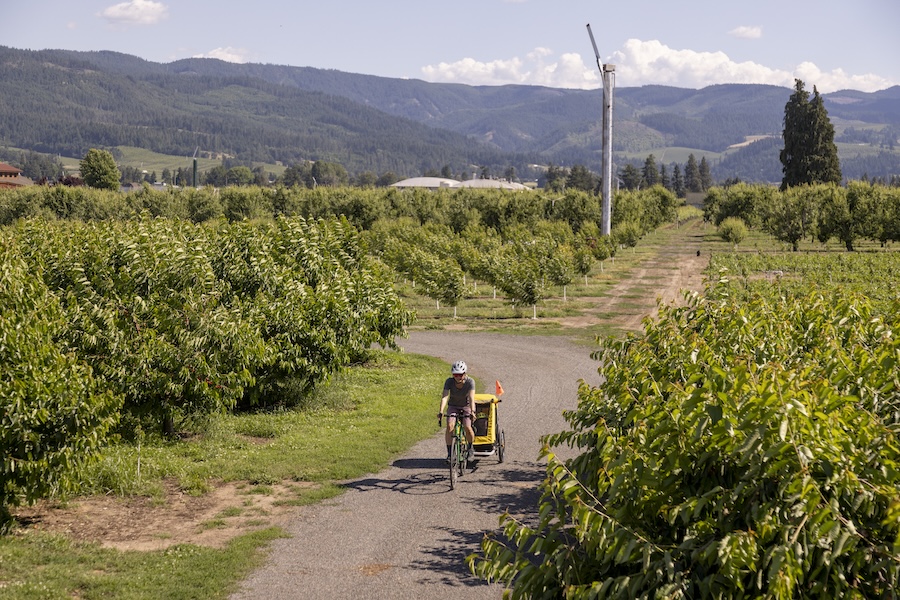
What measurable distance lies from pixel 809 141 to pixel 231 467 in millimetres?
98524

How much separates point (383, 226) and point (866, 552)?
75622 mm

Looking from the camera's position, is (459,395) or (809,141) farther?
(809,141)

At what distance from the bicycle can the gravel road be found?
0.21 meters

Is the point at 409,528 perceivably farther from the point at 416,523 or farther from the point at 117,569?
the point at 117,569

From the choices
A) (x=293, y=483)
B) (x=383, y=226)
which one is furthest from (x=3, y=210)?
(x=293, y=483)

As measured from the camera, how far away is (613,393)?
10.2m

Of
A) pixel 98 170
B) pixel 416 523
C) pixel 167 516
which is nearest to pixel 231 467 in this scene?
pixel 167 516

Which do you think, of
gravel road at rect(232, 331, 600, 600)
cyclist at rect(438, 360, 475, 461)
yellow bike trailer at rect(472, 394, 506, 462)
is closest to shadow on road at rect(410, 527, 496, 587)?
gravel road at rect(232, 331, 600, 600)

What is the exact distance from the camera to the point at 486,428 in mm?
17984

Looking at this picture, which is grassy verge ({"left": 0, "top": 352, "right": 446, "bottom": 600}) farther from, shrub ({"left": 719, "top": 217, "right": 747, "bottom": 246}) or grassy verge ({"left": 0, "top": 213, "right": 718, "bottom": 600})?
shrub ({"left": 719, "top": 217, "right": 747, "bottom": 246})

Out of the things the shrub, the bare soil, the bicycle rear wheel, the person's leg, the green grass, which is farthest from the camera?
the shrub

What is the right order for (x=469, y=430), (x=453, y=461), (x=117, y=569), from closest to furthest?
1. (x=117, y=569)
2. (x=453, y=461)
3. (x=469, y=430)

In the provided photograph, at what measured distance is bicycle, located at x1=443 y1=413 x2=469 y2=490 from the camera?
53.1ft

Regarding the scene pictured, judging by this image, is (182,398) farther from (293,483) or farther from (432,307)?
(432,307)
